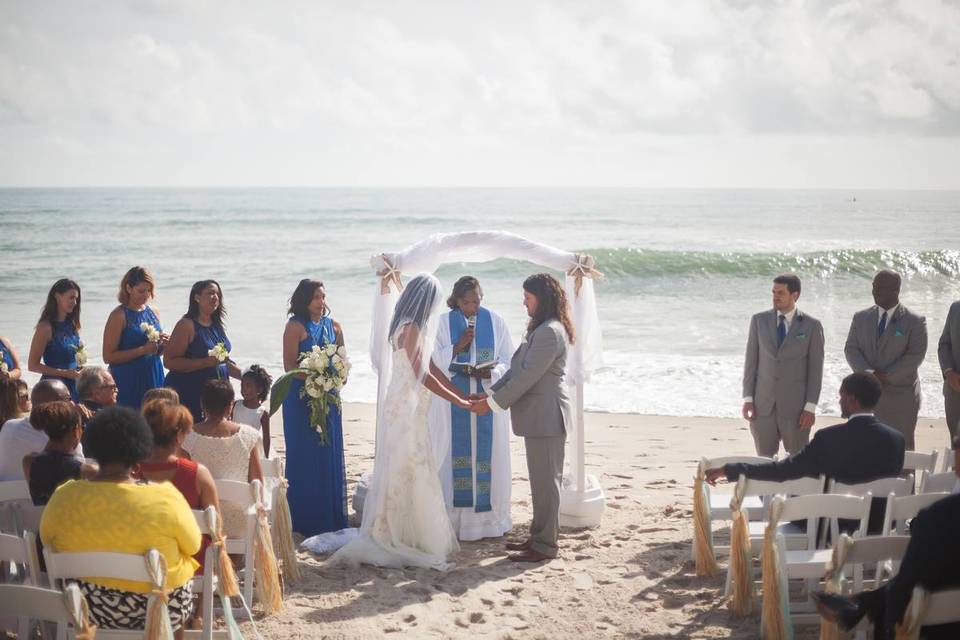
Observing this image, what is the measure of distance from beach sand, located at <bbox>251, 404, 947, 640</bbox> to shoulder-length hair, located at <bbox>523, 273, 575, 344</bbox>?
1.53 meters

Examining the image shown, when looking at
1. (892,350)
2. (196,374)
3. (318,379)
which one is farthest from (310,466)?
(892,350)

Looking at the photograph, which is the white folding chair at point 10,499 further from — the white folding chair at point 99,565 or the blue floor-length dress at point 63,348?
the blue floor-length dress at point 63,348

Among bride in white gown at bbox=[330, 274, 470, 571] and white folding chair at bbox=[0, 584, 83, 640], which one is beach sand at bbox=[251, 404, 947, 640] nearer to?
A: bride in white gown at bbox=[330, 274, 470, 571]

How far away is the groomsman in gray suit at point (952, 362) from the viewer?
678 centimetres

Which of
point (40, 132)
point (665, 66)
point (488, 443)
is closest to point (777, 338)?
point (488, 443)

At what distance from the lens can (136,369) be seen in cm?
706

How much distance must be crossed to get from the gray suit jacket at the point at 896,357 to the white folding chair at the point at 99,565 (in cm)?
506

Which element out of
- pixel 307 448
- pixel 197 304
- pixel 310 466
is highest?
pixel 197 304

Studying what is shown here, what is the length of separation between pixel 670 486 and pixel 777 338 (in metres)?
1.70

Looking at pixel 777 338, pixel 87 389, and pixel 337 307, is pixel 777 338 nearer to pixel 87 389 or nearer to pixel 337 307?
pixel 87 389

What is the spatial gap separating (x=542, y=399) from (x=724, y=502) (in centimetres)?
127

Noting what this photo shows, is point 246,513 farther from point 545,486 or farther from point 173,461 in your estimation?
point 545,486

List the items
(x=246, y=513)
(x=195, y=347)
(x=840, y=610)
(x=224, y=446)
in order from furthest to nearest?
(x=195, y=347)
(x=224, y=446)
(x=246, y=513)
(x=840, y=610)

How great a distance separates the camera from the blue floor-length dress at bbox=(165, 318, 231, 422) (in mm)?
6698
